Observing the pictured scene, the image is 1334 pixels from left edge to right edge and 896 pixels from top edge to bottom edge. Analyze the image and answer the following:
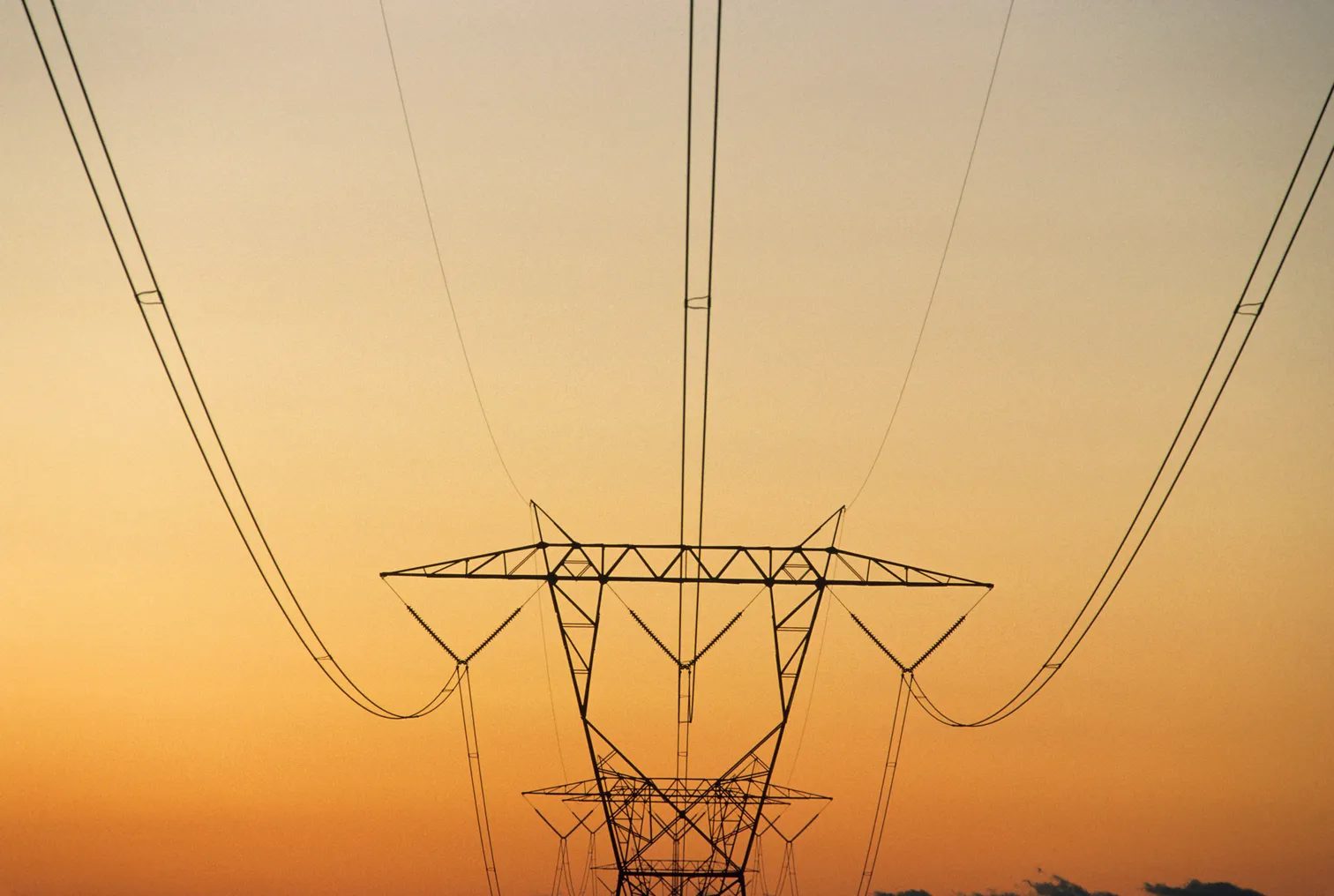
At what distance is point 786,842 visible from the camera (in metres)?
32.9

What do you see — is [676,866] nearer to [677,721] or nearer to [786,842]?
[677,721]

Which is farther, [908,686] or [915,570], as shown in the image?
[908,686]

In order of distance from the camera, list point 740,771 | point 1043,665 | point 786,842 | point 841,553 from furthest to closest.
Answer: point 786,842 < point 740,771 < point 1043,665 < point 841,553

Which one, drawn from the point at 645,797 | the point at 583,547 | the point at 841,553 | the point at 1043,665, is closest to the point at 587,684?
the point at 583,547

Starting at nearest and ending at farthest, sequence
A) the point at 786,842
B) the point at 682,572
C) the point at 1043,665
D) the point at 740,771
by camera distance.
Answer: the point at 682,572 < the point at 1043,665 < the point at 740,771 < the point at 786,842

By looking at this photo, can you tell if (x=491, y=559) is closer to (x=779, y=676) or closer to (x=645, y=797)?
(x=779, y=676)

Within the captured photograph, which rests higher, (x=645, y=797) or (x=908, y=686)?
(x=908, y=686)

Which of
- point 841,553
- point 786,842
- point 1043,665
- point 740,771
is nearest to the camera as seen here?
point 841,553

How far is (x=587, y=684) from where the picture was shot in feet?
69.3

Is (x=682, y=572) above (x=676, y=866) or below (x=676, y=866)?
above

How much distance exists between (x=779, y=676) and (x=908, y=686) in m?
7.02

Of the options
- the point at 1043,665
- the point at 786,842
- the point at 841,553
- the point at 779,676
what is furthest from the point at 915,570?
the point at 786,842

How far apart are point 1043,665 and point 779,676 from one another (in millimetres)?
7714

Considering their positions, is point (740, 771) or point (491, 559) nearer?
point (491, 559)
